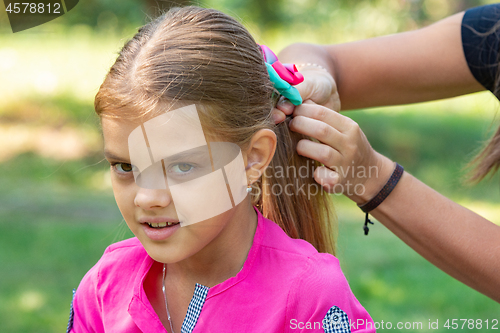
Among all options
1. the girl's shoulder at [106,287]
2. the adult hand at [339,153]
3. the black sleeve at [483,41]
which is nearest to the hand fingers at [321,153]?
the adult hand at [339,153]

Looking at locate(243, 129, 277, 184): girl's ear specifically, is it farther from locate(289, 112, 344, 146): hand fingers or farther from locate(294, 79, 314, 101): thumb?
locate(294, 79, 314, 101): thumb

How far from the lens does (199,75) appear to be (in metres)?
1.25

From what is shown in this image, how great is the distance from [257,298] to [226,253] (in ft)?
0.60

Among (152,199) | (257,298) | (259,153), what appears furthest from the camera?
(259,153)

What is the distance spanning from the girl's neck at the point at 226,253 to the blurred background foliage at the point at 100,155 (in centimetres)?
31

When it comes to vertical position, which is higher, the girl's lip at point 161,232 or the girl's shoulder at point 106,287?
the girl's lip at point 161,232

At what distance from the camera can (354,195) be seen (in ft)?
5.06

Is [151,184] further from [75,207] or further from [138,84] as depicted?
[75,207]

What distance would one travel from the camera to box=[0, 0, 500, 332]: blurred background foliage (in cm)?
323

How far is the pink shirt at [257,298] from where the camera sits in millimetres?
1258

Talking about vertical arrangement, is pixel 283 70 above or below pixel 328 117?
above

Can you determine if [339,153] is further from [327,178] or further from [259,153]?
[259,153]

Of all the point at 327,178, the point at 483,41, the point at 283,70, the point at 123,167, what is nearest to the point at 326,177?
the point at 327,178

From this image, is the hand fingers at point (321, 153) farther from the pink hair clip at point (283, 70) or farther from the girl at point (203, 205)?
the pink hair clip at point (283, 70)
